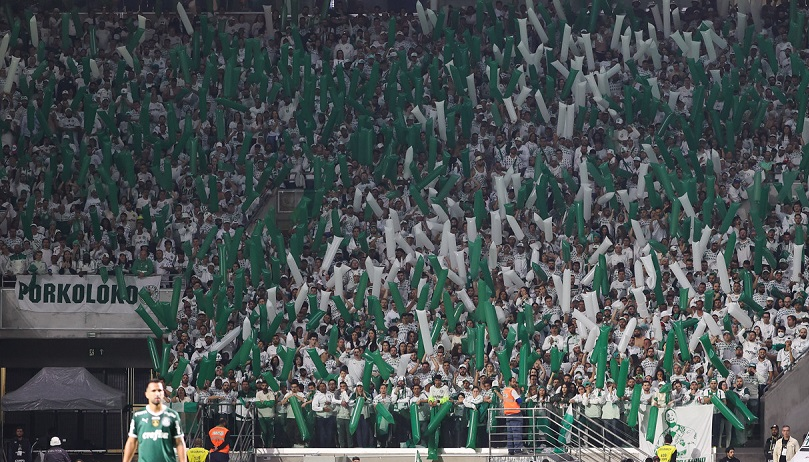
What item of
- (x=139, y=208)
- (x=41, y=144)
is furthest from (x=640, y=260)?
(x=41, y=144)

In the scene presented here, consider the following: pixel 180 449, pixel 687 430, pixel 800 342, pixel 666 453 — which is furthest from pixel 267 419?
pixel 180 449

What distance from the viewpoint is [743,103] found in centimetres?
2992

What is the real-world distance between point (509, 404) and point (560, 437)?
0.94 meters

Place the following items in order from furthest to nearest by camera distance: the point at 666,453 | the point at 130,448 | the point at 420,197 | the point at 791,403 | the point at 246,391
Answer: the point at 420,197 → the point at 246,391 → the point at 791,403 → the point at 666,453 → the point at 130,448

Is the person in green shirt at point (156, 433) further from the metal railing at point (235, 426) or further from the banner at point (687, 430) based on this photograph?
the banner at point (687, 430)

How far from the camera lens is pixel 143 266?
27906mm

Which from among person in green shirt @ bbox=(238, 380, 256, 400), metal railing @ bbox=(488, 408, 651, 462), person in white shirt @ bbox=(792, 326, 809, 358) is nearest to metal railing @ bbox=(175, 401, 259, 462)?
person in green shirt @ bbox=(238, 380, 256, 400)

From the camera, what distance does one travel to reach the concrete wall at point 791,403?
2445 centimetres

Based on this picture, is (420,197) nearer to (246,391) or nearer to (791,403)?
(246,391)

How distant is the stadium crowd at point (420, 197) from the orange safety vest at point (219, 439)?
938mm

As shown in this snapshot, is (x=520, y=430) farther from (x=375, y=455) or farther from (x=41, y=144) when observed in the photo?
(x=41, y=144)

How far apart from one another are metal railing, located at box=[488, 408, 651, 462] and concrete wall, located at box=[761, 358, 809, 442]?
227 cm

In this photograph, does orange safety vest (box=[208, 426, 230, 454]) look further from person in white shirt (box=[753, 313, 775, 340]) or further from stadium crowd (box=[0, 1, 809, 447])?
person in white shirt (box=[753, 313, 775, 340])

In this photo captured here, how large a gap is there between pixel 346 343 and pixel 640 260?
5.52 meters
